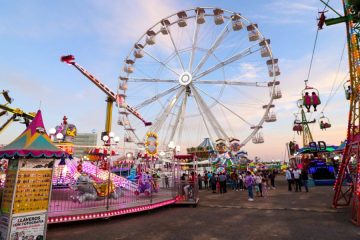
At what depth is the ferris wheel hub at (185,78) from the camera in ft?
78.2

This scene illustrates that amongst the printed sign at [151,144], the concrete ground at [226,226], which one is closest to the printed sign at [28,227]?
the concrete ground at [226,226]

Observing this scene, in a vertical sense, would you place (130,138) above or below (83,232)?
above

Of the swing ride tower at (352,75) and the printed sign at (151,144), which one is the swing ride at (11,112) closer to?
the printed sign at (151,144)

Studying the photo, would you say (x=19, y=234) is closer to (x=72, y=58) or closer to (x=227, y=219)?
(x=227, y=219)

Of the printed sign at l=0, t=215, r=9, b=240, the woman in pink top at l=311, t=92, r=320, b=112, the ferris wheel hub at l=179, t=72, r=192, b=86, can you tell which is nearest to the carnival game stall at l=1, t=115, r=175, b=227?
the printed sign at l=0, t=215, r=9, b=240

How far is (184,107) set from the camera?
77.6ft

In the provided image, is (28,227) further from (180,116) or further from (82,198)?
(180,116)

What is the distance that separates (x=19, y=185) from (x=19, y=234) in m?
1.03

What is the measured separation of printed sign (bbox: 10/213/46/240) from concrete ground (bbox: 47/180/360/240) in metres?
1.04

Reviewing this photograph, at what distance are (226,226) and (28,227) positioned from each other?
17.0 ft

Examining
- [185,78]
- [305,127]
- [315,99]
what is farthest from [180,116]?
[305,127]

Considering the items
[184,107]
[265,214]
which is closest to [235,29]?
[184,107]

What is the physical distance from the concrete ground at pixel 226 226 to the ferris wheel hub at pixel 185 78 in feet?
51.1

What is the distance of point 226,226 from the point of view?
7465mm
